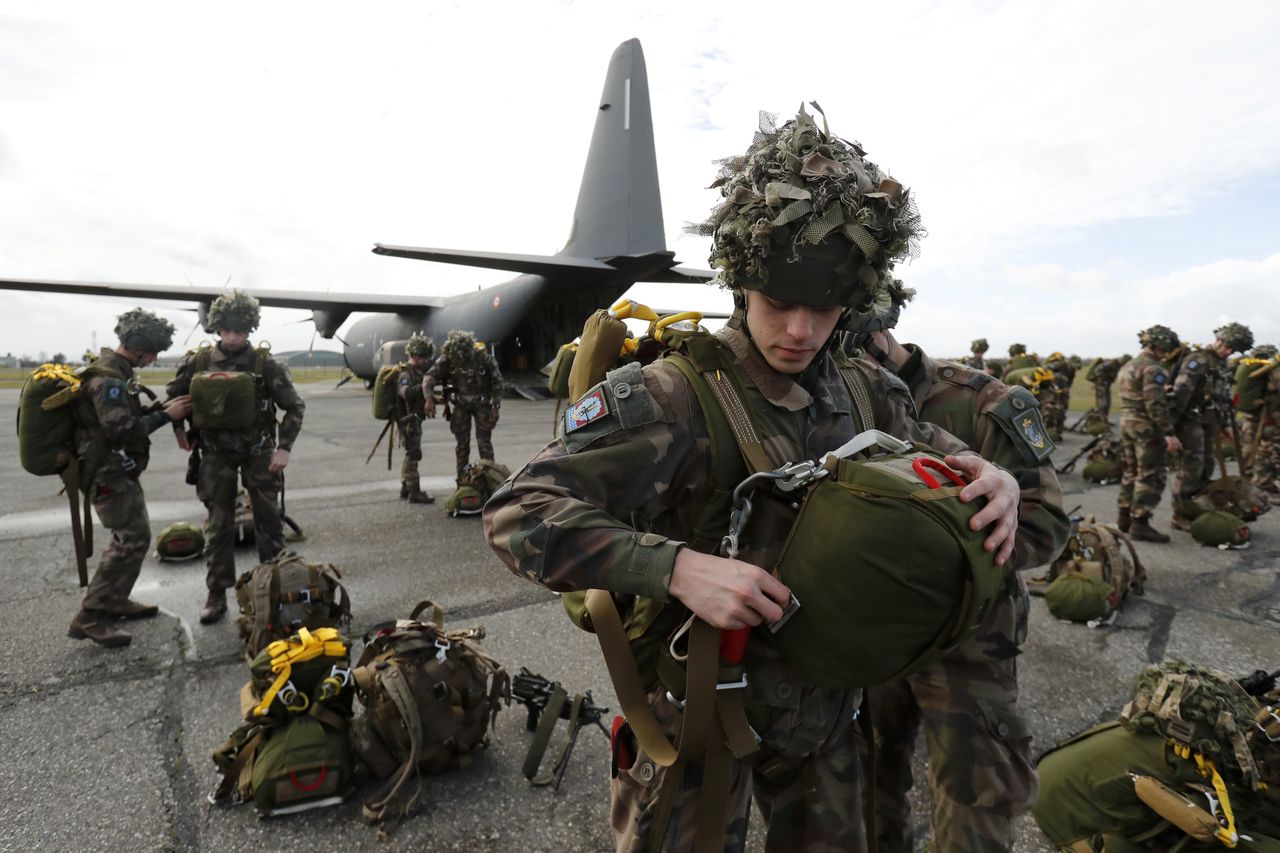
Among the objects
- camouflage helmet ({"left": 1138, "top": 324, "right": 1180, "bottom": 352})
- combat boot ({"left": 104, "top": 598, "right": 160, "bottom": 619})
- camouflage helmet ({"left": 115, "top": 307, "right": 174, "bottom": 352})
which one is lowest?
combat boot ({"left": 104, "top": 598, "right": 160, "bottom": 619})

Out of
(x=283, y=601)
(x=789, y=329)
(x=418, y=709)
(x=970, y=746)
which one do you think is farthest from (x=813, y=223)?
(x=283, y=601)

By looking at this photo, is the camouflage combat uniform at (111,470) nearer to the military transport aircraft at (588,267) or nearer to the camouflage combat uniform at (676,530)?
the camouflage combat uniform at (676,530)

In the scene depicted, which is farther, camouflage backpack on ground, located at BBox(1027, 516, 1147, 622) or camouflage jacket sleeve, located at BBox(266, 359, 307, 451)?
camouflage jacket sleeve, located at BBox(266, 359, 307, 451)

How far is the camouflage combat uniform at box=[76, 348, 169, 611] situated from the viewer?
14.3 feet

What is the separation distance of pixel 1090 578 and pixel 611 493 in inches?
194

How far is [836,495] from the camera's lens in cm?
128

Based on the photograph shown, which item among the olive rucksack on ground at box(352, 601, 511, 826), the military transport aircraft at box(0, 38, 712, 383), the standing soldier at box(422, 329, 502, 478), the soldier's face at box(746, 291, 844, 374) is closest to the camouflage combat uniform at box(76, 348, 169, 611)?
the olive rucksack on ground at box(352, 601, 511, 826)

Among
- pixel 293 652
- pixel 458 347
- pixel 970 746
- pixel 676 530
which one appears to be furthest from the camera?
pixel 458 347

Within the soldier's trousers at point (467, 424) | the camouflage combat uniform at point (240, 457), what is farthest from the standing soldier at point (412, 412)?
the camouflage combat uniform at point (240, 457)

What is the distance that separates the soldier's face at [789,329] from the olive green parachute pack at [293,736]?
2628 millimetres

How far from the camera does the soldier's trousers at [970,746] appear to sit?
1920 millimetres

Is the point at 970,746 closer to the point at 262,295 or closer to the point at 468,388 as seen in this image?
the point at 468,388

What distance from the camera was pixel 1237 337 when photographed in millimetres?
7730

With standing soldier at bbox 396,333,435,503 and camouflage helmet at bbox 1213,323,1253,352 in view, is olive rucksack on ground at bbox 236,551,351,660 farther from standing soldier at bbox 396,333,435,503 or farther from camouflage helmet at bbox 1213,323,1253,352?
camouflage helmet at bbox 1213,323,1253,352
